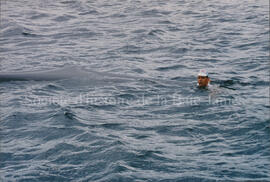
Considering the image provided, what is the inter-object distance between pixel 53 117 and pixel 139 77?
4227mm

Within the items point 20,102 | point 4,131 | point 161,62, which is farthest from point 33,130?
point 161,62

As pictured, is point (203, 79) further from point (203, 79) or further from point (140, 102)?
point (140, 102)

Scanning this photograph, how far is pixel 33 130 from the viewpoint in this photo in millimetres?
11117

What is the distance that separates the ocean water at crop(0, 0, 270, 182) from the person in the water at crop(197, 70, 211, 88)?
26 cm

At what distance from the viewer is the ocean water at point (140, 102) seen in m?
9.03

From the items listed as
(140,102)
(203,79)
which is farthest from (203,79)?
(140,102)

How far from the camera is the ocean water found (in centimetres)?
903

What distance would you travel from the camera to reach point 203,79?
13.5m

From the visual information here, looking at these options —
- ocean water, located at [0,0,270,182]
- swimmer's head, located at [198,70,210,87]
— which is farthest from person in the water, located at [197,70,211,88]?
ocean water, located at [0,0,270,182]

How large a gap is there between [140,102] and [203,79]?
83.5 inches

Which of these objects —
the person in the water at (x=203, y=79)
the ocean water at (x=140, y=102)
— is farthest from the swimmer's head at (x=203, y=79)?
the ocean water at (x=140, y=102)

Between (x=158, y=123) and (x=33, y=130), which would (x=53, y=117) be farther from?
(x=158, y=123)

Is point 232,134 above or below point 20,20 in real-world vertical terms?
below

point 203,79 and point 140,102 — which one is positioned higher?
point 203,79
